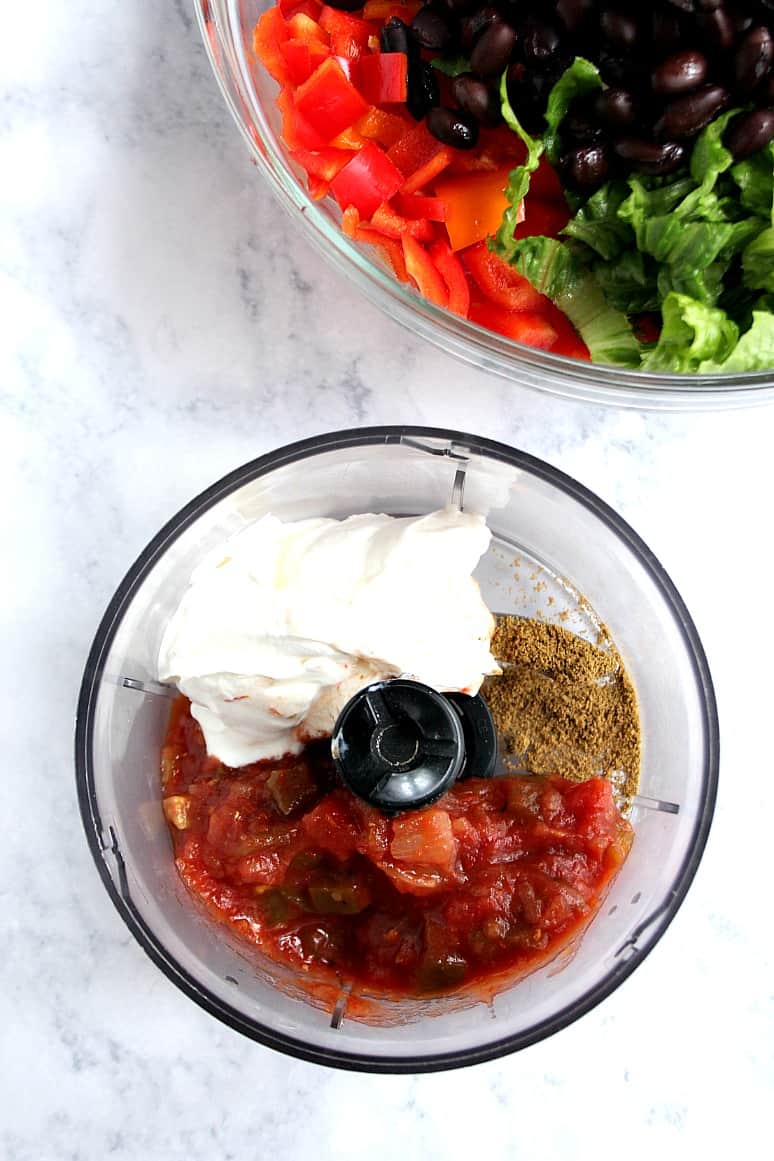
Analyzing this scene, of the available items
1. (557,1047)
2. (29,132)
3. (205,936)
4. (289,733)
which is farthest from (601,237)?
(557,1047)

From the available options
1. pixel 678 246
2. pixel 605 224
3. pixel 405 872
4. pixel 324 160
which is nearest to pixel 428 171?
pixel 324 160

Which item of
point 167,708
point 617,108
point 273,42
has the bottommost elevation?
point 167,708

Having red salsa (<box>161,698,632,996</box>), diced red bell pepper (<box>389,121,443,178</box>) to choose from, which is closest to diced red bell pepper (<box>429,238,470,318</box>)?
diced red bell pepper (<box>389,121,443,178</box>)

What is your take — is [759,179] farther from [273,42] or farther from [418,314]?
[273,42]

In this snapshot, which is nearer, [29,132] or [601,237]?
[601,237]

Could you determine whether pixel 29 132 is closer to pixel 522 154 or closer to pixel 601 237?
pixel 522 154
